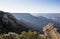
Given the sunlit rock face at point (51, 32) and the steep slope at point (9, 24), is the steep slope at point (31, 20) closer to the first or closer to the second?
the steep slope at point (9, 24)

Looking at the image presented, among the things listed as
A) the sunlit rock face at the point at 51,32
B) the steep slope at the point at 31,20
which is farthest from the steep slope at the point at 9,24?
the sunlit rock face at the point at 51,32

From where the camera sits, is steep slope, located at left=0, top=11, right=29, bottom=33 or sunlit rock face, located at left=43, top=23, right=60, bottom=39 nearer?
sunlit rock face, located at left=43, top=23, right=60, bottom=39

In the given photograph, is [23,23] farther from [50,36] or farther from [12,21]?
[50,36]

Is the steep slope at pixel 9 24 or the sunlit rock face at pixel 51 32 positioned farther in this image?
the steep slope at pixel 9 24

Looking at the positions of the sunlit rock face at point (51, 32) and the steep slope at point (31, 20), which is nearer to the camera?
the sunlit rock face at point (51, 32)

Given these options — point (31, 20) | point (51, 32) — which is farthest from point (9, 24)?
point (51, 32)

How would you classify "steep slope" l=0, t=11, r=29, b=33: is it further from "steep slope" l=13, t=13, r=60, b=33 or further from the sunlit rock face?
the sunlit rock face

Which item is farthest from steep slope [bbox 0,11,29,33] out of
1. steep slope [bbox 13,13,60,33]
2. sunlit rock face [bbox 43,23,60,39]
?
sunlit rock face [bbox 43,23,60,39]

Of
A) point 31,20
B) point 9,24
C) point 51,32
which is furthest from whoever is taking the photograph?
point 9,24

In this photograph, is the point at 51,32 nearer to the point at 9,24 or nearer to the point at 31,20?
the point at 31,20
